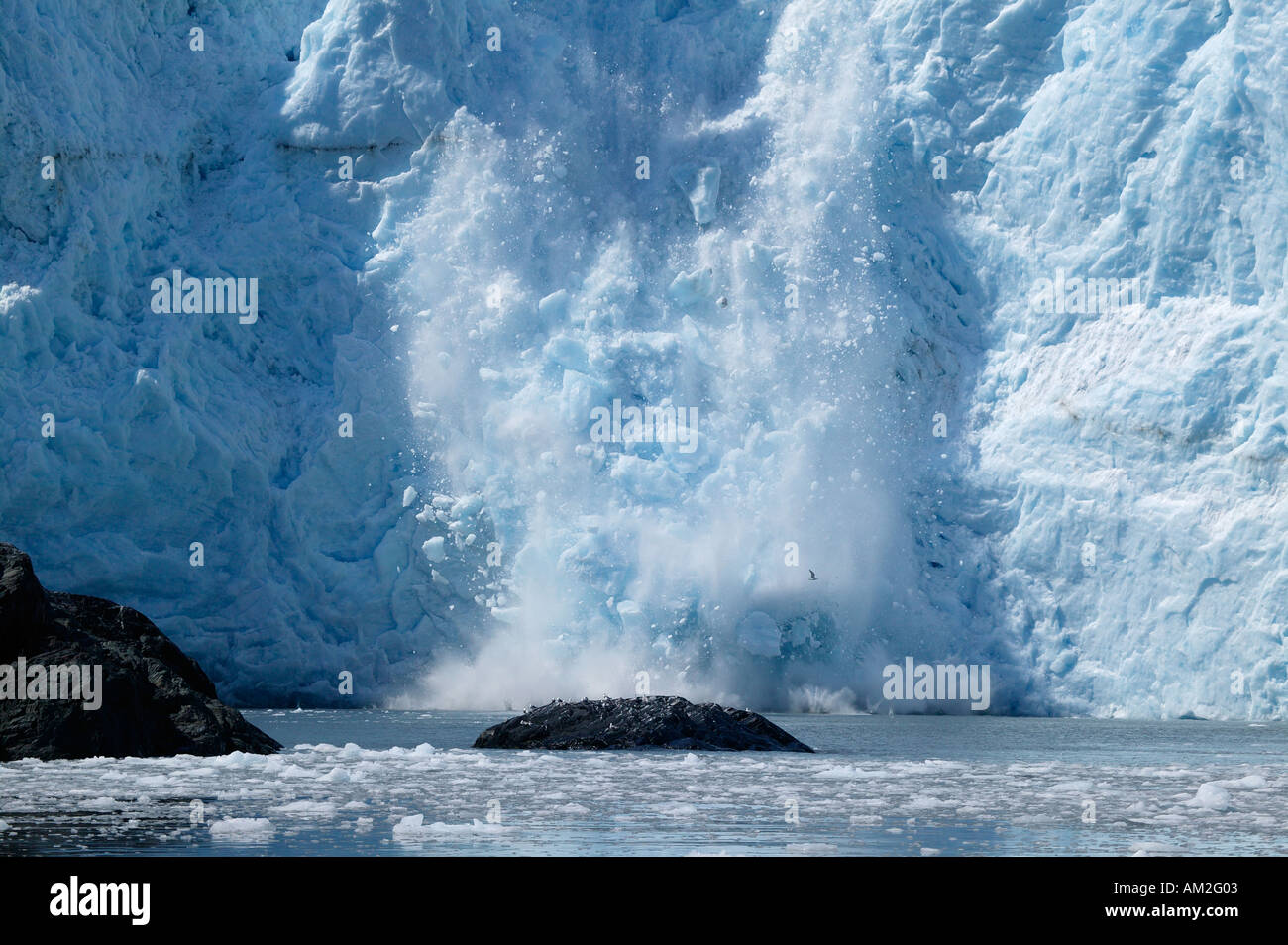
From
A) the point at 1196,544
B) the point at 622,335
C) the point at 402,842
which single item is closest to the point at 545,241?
the point at 622,335

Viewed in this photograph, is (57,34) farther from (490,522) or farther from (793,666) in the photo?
(793,666)

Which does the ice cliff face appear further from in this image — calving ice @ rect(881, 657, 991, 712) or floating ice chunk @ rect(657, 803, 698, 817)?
floating ice chunk @ rect(657, 803, 698, 817)

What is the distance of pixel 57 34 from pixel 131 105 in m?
1.35

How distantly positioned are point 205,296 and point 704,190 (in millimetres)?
6916

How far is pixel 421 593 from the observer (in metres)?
20.7

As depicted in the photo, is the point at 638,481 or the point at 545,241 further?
the point at 545,241

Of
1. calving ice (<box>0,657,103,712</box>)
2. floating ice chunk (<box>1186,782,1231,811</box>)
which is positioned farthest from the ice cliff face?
floating ice chunk (<box>1186,782,1231,811</box>)

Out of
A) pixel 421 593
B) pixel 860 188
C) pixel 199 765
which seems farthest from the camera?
pixel 860 188

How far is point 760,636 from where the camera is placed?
1995 centimetres

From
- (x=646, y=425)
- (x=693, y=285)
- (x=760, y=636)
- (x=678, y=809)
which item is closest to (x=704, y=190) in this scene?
(x=693, y=285)

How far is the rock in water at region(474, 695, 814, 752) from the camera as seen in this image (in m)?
13.3

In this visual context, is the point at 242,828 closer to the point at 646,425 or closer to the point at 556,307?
the point at 646,425

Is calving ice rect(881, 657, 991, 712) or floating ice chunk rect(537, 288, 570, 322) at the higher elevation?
floating ice chunk rect(537, 288, 570, 322)
